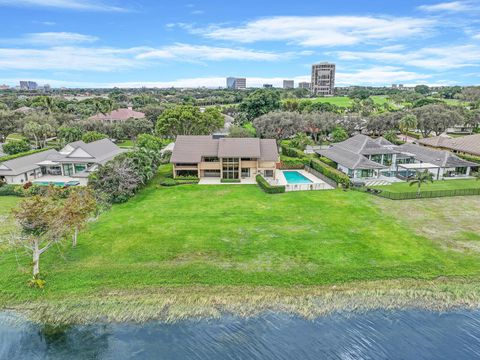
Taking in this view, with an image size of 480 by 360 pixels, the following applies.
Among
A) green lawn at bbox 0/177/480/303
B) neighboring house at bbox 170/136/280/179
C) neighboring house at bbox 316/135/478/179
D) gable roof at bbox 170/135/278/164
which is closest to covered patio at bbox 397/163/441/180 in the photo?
neighboring house at bbox 316/135/478/179

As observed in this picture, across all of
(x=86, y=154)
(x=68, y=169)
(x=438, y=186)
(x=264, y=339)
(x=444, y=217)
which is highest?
(x=86, y=154)

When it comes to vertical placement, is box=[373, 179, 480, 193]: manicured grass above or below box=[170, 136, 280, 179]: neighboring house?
below

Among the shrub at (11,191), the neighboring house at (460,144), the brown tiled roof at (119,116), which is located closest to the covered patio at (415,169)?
the neighboring house at (460,144)

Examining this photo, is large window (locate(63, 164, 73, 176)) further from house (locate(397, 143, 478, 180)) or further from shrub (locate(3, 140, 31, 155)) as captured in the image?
house (locate(397, 143, 478, 180))

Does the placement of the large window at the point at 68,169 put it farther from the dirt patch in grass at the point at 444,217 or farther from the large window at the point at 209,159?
the dirt patch in grass at the point at 444,217

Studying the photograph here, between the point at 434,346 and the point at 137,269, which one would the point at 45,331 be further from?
the point at 434,346

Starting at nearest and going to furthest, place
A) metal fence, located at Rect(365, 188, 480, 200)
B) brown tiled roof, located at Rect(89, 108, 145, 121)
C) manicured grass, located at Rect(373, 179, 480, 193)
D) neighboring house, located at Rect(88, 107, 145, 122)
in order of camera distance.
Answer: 1. metal fence, located at Rect(365, 188, 480, 200)
2. manicured grass, located at Rect(373, 179, 480, 193)
3. neighboring house, located at Rect(88, 107, 145, 122)
4. brown tiled roof, located at Rect(89, 108, 145, 121)

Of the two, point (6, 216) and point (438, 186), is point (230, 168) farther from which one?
point (438, 186)

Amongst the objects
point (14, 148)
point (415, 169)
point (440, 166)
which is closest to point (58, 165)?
point (14, 148)
